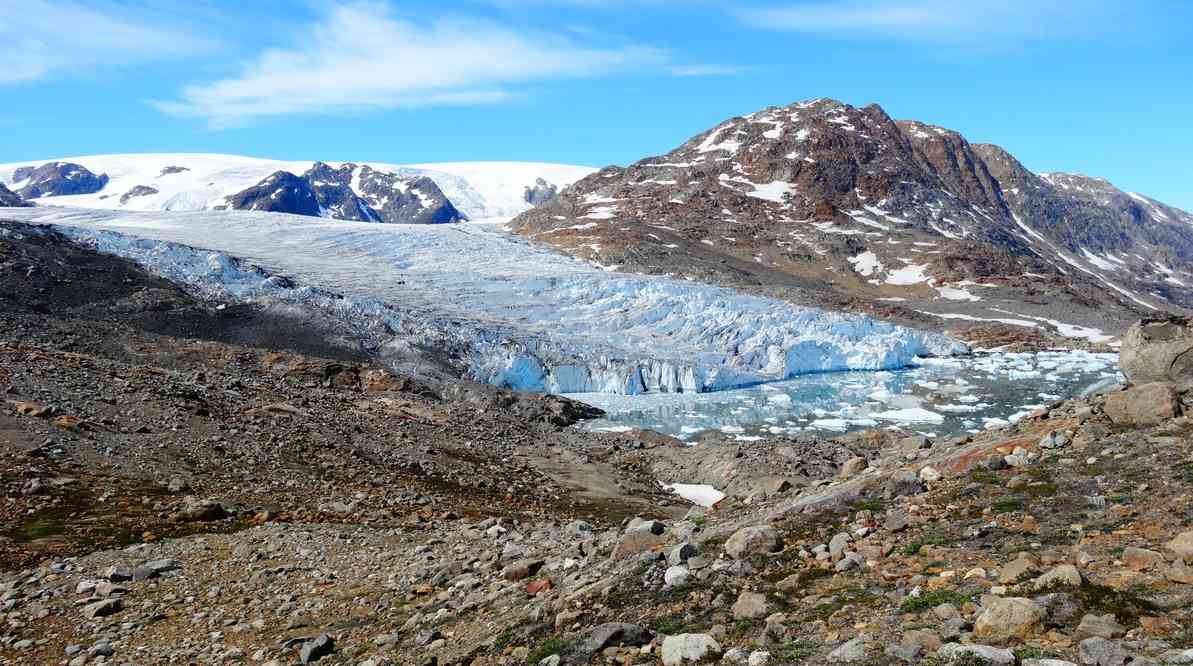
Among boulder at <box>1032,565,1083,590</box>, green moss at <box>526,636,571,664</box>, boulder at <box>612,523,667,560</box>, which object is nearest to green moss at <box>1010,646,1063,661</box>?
boulder at <box>1032,565,1083,590</box>

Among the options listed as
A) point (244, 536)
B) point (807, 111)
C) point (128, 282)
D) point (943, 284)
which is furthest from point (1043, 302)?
point (244, 536)

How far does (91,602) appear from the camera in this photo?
1095cm

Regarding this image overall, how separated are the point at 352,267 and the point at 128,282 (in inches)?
738

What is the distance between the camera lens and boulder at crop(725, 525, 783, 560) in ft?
28.9

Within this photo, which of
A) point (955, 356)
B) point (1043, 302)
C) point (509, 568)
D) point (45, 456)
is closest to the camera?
point (509, 568)

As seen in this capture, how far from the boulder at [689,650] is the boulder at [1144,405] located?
7.52 meters

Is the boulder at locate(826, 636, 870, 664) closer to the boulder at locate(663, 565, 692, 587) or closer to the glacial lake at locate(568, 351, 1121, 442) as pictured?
the boulder at locate(663, 565, 692, 587)

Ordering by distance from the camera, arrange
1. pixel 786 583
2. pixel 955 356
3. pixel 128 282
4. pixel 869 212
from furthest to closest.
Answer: pixel 869 212
pixel 955 356
pixel 128 282
pixel 786 583

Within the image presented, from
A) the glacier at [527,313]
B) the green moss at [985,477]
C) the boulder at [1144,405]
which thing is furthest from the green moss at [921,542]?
the glacier at [527,313]

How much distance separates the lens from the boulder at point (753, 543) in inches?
347

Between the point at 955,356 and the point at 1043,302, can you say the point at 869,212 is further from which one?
the point at 955,356

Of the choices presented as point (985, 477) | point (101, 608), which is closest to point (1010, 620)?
point (985, 477)

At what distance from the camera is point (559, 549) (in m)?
11.3

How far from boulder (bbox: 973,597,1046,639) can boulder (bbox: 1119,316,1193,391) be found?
Answer: 998cm
